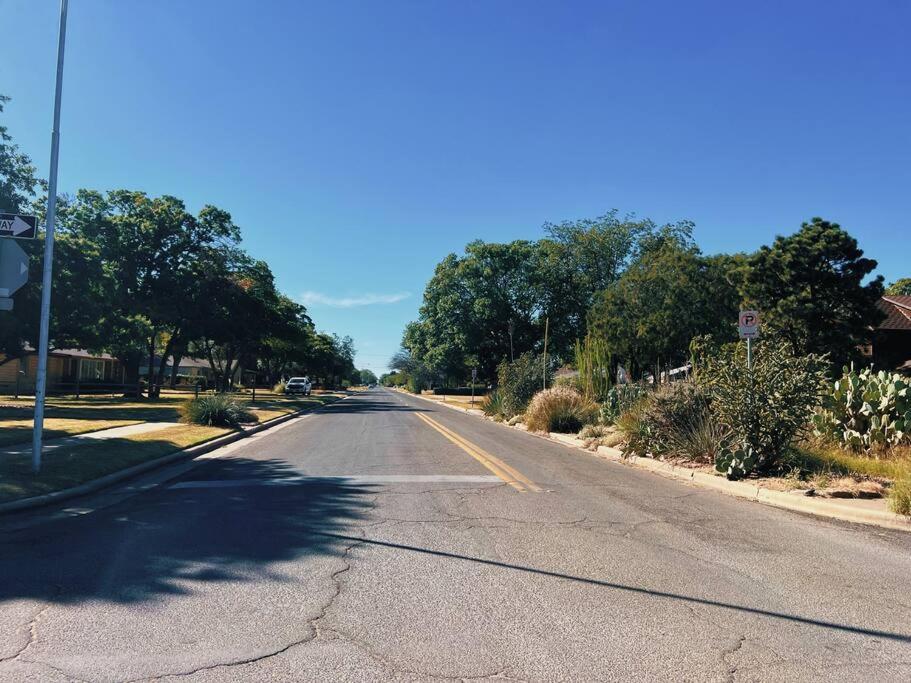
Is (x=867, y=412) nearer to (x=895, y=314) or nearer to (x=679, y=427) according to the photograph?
(x=679, y=427)

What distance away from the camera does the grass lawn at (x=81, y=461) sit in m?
8.77


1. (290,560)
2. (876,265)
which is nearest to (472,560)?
(290,560)

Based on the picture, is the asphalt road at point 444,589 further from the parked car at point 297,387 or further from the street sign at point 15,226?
the parked car at point 297,387

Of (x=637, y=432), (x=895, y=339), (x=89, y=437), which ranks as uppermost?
(x=895, y=339)

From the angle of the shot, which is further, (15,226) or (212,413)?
(212,413)

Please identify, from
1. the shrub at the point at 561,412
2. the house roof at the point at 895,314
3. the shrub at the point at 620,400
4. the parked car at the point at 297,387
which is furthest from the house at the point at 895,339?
the parked car at the point at 297,387

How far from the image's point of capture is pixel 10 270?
29.9ft

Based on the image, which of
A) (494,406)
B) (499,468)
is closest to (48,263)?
(499,468)

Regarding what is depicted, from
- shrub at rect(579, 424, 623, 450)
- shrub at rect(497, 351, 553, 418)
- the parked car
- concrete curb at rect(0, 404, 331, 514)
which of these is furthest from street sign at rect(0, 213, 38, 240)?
the parked car

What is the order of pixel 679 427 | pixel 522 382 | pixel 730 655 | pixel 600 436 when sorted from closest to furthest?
pixel 730 655 < pixel 679 427 < pixel 600 436 < pixel 522 382

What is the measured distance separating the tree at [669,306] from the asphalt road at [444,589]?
64.8 ft

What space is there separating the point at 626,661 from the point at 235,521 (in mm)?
4942

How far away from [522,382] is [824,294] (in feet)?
40.3

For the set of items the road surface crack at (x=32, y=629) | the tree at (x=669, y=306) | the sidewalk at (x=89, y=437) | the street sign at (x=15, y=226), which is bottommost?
the road surface crack at (x=32, y=629)
